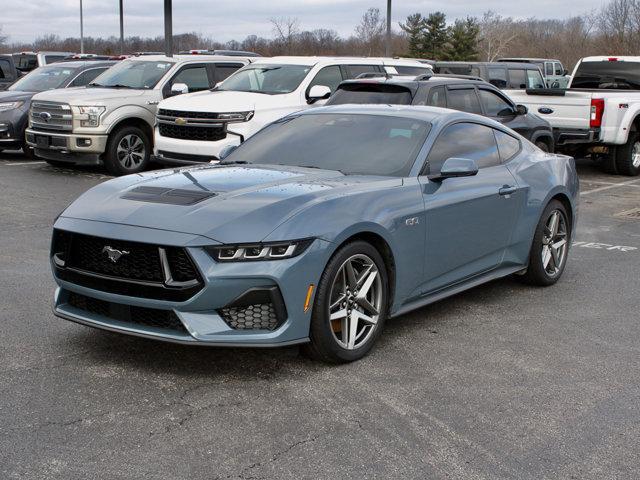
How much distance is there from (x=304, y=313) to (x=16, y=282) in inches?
123

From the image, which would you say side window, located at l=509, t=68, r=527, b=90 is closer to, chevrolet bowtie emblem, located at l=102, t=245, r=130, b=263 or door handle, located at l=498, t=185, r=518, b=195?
door handle, located at l=498, t=185, r=518, b=195

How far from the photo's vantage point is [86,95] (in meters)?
14.2

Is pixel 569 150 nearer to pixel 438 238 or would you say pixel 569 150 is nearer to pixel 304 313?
pixel 438 238

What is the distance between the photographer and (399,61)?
50.1 ft

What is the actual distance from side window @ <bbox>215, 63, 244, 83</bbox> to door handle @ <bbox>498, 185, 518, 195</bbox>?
9.90 meters

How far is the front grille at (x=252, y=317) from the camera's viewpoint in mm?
4664

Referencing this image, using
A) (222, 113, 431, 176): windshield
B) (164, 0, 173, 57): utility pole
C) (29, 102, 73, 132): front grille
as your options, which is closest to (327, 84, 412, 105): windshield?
(222, 113, 431, 176): windshield

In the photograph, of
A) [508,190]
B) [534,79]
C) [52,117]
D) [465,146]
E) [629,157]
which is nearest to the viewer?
[465,146]

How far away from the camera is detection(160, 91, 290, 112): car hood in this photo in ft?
42.4

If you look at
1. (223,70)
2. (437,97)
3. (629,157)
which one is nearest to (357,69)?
(223,70)

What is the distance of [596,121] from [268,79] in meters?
5.47

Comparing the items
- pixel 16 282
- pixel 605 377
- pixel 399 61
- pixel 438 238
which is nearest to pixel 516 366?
pixel 605 377

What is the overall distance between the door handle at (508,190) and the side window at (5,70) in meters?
17.2

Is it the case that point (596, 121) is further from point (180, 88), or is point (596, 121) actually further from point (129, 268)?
point (129, 268)
